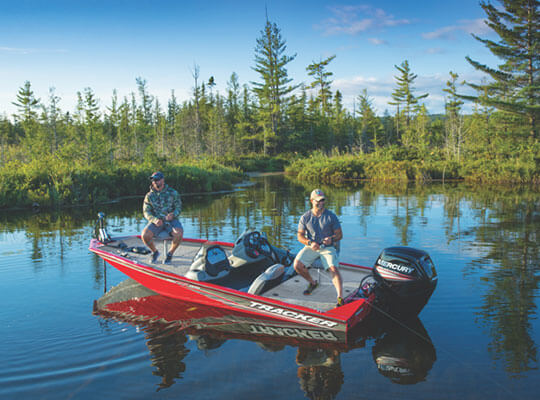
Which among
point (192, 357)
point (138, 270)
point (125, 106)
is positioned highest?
point (125, 106)

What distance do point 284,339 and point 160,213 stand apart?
377 cm

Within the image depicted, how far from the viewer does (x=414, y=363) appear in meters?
5.23

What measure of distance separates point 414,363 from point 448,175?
2962 centimetres

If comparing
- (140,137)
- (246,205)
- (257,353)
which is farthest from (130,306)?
(140,137)

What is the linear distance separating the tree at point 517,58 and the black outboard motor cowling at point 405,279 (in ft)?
97.9

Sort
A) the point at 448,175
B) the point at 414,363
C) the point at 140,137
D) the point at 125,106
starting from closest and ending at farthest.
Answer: the point at 414,363 < the point at 448,175 < the point at 140,137 < the point at 125,106

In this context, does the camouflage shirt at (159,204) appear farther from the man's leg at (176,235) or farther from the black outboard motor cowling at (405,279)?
the black outboard motor cowling at (405,279)

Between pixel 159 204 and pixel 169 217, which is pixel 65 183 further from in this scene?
pixel 169 217

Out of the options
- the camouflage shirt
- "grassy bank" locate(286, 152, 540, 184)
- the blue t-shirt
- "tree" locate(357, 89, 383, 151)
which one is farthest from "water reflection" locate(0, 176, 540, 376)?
"tree" locate(357, 89, 383, 151)

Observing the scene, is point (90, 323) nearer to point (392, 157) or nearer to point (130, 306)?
point (130, 306)

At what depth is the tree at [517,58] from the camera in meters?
30.9

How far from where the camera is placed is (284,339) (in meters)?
5.93

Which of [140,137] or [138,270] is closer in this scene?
[138,270]

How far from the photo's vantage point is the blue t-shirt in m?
6.36
